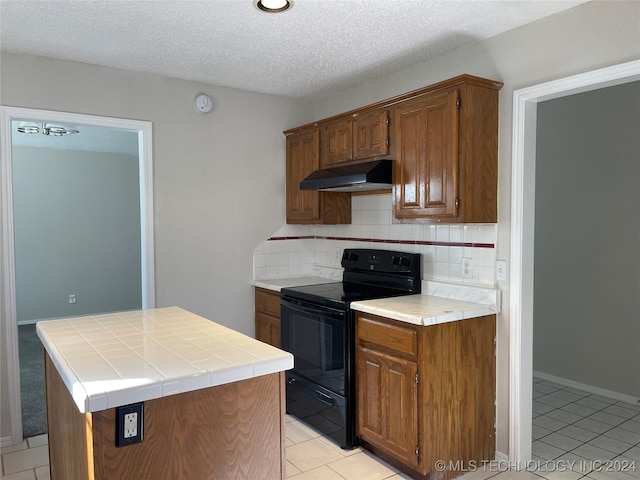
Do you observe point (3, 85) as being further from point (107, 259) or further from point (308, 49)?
point (107, 259)

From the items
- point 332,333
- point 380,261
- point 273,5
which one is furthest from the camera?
point 380,261

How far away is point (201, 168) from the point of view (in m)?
3.65

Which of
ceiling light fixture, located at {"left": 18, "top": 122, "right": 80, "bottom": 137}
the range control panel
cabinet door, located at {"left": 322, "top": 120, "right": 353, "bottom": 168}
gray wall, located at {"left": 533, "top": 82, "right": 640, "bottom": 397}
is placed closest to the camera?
the range control panel

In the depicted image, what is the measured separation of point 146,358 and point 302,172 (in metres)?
2.42

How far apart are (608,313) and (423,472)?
2207 mm

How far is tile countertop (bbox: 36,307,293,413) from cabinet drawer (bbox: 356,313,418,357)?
36.2 inches

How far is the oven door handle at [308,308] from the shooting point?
288 centimetres

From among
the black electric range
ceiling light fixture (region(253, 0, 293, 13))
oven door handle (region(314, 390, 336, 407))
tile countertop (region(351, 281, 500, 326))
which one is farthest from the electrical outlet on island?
ceiling light fixture (region(253, 0, 293, 13))

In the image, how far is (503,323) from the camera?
266 centimetres

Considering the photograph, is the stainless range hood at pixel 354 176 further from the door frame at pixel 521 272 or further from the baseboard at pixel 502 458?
the baseboard at pixel 502 458

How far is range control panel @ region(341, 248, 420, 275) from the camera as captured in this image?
10.3 feet

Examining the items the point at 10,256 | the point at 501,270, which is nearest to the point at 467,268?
the point at 501,270

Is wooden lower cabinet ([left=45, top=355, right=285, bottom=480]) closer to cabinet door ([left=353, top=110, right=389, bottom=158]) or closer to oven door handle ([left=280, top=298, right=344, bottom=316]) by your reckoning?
oven door handle ([left=280, top=298, right=344, bottom=316])

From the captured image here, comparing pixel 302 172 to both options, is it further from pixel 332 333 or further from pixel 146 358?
pixel 146 358
